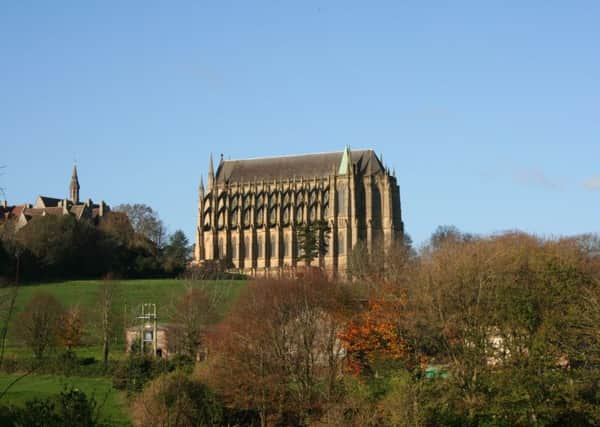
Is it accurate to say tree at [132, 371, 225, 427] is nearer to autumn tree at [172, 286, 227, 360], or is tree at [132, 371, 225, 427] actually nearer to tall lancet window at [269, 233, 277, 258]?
autumn tree at [172, 286, 227, 360]

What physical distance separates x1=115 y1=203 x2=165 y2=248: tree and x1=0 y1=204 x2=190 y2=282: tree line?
7.68m

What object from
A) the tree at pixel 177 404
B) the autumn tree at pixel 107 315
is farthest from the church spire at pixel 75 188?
the tree at pixel 177 404

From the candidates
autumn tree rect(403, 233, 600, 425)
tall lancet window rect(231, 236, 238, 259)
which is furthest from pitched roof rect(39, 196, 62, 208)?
autumn tree rect(403, 233, 600, 425)

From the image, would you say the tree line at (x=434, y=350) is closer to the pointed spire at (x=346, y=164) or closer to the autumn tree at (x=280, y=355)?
the autumn tree at (x=280, y=355)

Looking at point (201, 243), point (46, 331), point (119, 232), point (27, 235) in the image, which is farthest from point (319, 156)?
point (46, 331)

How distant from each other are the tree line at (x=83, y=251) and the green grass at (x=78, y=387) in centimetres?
3155

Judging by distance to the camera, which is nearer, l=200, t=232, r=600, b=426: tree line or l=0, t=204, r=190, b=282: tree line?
l=200, t=232, r=600, b=426: tree line

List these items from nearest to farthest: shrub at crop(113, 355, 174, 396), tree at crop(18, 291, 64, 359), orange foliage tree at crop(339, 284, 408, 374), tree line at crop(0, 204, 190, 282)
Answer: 1. shrub at crop(113, 355, 174, 396)
2. orange foliage tree at crop(339, 284, 408, 374)
3. tree at crop(18, 291, 64, 359)
4. tree line at crop(0, 204, 190, 282)

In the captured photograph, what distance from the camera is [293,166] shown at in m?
108

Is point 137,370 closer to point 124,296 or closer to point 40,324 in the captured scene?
point 40,324

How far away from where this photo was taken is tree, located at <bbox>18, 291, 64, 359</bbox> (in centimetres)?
4766

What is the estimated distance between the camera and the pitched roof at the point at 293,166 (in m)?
102

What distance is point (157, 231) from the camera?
110750 mm

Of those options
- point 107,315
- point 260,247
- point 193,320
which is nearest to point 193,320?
point 193,320
